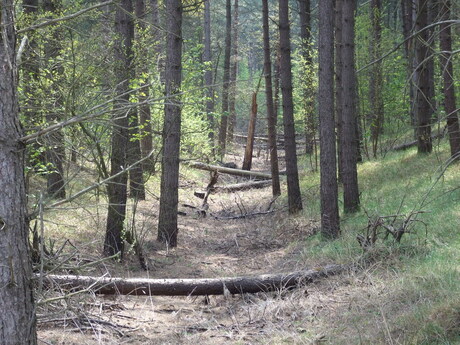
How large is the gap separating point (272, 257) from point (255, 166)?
16882mm

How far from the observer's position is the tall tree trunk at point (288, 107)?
43.4 ft

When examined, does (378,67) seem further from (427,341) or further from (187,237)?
(427,341)

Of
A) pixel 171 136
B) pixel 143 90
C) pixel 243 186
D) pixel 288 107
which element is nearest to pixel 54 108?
pixel 171 136

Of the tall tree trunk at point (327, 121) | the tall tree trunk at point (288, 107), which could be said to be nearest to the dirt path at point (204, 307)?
the tall tree trunk at point (327, 121)

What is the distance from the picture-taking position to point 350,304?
20.3 feet

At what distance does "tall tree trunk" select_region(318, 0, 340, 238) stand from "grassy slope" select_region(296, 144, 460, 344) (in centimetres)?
49

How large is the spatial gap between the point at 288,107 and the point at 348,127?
2112mm

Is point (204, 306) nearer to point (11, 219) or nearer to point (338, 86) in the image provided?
point (11, 219)

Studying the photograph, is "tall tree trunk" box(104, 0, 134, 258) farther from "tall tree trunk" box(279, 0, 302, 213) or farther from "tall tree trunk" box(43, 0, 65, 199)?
"tall tree trunk" box(279, 0, 302, 213)

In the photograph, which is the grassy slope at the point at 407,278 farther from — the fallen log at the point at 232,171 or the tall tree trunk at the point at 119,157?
the fallen log at the point at 232,171

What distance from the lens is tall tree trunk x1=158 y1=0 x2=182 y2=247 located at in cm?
1076

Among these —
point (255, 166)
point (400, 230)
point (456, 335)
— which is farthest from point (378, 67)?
point (456, 335)

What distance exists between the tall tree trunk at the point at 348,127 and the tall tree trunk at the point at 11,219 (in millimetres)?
9274

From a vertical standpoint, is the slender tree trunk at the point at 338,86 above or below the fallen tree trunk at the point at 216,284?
above
